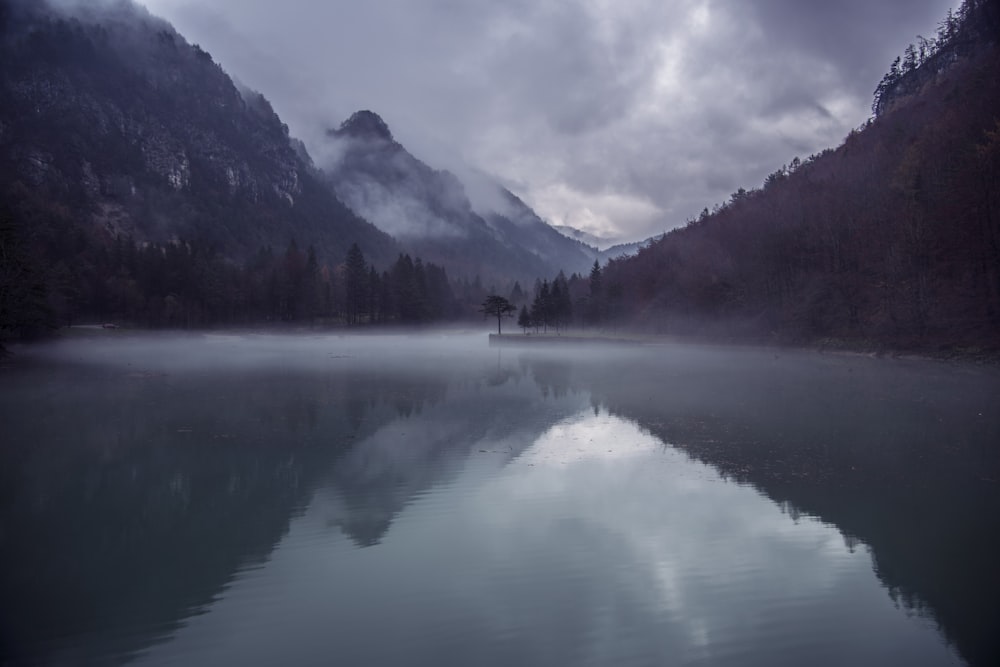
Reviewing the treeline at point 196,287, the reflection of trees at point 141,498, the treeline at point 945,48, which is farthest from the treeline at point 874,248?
the treeline at point 196,287

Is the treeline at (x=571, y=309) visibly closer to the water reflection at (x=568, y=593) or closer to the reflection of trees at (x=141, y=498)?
the reflection of trees at (x=141, y=498)

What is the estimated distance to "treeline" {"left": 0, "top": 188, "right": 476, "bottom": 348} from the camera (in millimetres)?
88500

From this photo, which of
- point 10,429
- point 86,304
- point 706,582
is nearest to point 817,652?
point 706,582

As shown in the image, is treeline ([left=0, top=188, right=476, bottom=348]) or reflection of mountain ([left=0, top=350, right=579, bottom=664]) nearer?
reflection of mountain ([left=0, top=350, right=579, bottom=664])

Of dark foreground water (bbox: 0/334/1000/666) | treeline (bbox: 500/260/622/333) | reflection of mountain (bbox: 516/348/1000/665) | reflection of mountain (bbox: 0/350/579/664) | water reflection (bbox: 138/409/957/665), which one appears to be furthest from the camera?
treeline (bbox: 500/260/622/333)

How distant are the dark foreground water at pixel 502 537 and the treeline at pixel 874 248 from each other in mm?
27232

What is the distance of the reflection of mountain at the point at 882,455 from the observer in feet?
27.2

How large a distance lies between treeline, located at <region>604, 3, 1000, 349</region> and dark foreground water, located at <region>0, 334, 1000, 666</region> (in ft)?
89.3

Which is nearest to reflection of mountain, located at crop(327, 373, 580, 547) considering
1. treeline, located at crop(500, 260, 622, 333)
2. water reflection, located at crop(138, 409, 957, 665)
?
water reflection, located at crop(138, 409, 957, 665)

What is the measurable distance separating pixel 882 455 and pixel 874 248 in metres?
49.7

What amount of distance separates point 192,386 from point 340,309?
3639 inches

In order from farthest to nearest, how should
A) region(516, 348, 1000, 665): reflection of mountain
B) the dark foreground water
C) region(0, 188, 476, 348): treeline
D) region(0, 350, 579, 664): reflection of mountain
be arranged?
region(0, 188, 476, 348): treeline < region(516, 348, 1000, 665): reflection of mountain < region(0, 350, 579, 664): reflection of mountain < the dark foreground water

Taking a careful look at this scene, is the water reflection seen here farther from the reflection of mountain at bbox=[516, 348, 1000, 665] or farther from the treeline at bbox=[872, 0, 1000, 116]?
the treeline at bbox=[872, 0, 1000, 116]

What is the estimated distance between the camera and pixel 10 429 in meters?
18.8
